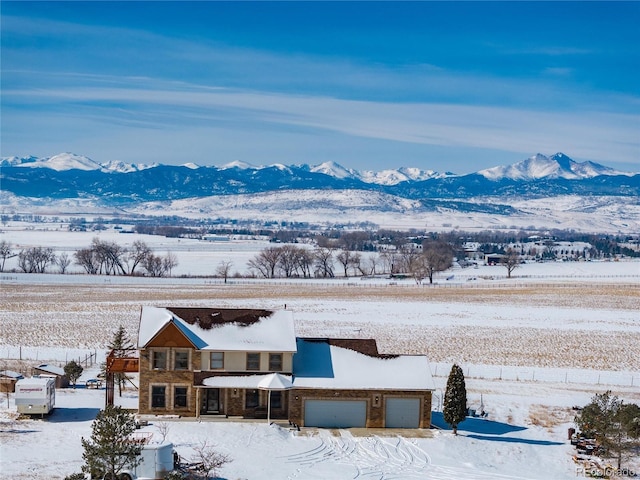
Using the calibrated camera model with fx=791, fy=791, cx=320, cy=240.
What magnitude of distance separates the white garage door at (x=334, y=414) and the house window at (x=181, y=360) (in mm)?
5077

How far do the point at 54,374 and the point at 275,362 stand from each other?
11.0m

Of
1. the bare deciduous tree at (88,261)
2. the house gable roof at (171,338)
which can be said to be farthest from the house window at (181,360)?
the bare deciduous tree at (88,261)

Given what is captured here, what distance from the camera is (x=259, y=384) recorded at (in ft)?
103

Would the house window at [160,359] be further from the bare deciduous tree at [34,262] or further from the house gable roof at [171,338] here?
the bare deciduous tree at [34,262]

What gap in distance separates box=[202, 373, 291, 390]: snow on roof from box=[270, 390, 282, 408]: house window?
2.48 ft

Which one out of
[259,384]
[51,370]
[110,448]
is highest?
[259,384]

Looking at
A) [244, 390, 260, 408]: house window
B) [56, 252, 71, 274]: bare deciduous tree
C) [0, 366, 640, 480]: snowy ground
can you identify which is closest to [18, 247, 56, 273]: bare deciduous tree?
[56, 252, 71, 274]: bare deciduous tree

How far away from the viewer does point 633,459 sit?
2869 centimetres

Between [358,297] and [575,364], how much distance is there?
42330mm

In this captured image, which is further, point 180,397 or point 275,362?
point 275,362

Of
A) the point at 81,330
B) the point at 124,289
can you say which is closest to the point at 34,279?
the point at 124,289

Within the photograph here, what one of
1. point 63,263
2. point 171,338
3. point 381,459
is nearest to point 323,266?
point 63,263

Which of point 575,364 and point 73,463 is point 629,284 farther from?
point 73,463

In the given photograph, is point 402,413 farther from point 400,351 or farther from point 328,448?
point 400,351
